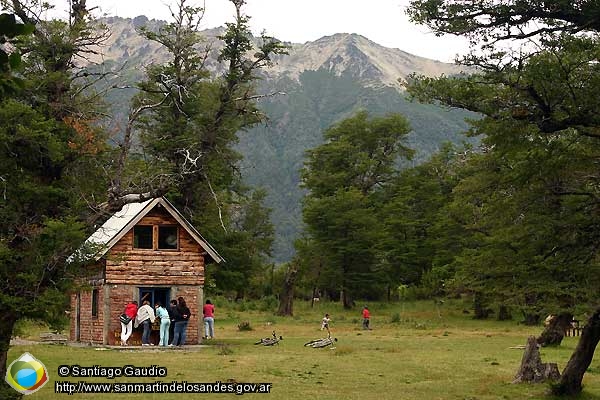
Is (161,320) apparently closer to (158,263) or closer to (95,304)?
(158,263)

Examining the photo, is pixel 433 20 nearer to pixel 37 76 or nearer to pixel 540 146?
pixel 540 146

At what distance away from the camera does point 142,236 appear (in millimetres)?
30344

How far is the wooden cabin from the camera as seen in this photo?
29.4 m

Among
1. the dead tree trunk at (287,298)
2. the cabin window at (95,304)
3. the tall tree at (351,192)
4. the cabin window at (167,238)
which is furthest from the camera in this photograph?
the tall tree at (351,192)

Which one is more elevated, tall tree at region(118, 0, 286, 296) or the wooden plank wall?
tall tree at region(118, 0, 286, 296)

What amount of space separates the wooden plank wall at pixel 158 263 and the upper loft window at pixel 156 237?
0.67 feet

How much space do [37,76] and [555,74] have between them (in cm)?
1261

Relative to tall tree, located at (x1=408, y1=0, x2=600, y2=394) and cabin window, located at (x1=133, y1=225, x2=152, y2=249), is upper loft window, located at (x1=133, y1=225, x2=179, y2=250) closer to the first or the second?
cabin window, located at (x1=133, y1=225, x2=152, y2=249)

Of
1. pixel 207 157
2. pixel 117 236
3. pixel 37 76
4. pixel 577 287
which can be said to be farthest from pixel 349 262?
pixel 577 287

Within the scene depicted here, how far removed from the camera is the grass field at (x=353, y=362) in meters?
16.5

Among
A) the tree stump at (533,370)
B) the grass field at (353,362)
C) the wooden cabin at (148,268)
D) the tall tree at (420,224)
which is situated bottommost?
the grass field at (353,362)

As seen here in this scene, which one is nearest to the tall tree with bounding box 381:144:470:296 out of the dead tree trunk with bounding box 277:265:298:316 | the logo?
the dead tree trunk with bounding box 277:265:298:316

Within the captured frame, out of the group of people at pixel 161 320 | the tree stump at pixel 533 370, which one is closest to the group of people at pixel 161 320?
the group of people at pixel 161 320

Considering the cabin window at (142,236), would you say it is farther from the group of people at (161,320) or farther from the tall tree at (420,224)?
the tall tree at (420,224)
